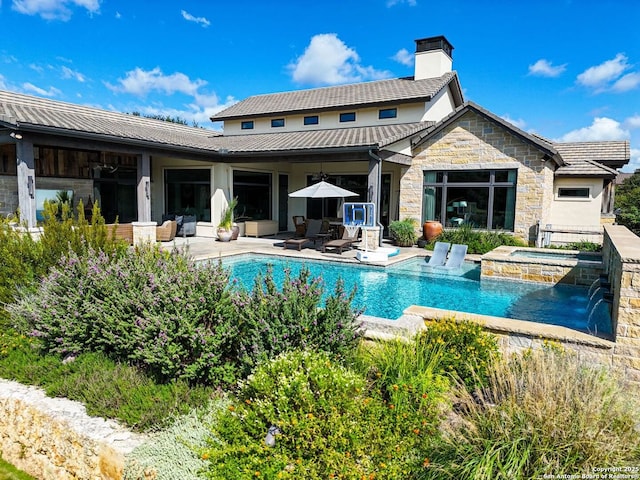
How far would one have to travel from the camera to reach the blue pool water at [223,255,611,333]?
7.68m

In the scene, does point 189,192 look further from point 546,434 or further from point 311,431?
point 546,434

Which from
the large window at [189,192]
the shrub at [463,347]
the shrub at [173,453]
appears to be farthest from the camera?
the large window at [189,192]

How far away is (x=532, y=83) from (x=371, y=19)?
11.4m

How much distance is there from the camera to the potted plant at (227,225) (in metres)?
15.8

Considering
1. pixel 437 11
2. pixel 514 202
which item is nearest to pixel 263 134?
pixel 437 11

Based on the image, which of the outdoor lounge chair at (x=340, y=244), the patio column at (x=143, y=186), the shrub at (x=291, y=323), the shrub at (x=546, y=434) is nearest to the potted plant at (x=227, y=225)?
the patio column at (x=143, y=186)

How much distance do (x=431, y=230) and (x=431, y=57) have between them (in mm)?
8551

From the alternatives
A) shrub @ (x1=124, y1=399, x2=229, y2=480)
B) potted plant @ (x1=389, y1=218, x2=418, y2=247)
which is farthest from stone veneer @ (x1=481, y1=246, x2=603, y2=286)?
shrub @ (x1=124, y1=399, x2=229, y2=480)

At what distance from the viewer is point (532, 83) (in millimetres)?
25203

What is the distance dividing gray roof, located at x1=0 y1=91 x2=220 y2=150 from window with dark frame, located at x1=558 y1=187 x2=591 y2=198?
14.3 metres

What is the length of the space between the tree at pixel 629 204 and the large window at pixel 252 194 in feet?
63.1

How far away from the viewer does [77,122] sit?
41.0ft

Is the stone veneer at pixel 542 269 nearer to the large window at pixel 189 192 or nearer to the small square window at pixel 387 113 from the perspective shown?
the small square window at pixel 387 113

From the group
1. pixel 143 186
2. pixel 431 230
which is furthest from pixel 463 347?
pixel 143 186
